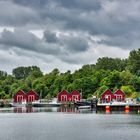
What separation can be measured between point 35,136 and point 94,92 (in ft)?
397

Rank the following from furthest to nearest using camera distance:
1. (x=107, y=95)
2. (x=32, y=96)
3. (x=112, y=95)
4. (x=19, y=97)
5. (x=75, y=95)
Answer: (x=32, y=96)
(x=19, y=97)
(x=75, y=95)
(x=107, y=95)
(x=112, y=95)

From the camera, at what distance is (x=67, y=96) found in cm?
18200

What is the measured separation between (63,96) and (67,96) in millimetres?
1365

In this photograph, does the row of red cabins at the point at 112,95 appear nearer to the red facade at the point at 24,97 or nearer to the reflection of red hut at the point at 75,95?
the reflection of red hut at the point at 75,95

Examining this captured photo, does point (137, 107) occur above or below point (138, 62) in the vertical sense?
below

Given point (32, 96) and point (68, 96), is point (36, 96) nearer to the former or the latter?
point (32, 96)

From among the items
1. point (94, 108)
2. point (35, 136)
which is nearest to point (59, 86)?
point (94, 108)

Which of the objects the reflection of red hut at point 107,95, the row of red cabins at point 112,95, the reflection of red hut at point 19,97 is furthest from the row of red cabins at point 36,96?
the row of red cabins at point 112,95

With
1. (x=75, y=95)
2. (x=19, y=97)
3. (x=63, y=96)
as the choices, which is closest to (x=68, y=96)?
(x=63, y=96)

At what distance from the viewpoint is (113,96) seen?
16562 centimetres

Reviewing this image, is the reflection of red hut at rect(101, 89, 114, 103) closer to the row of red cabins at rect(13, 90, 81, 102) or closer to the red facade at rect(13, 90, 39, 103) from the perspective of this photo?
the row of red cabins at rect(13, 90, 81, 102)

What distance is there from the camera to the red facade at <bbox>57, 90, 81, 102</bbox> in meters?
181

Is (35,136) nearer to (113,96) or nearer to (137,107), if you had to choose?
(137,107)

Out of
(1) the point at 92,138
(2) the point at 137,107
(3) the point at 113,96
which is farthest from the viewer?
(3) the point at 113,96
